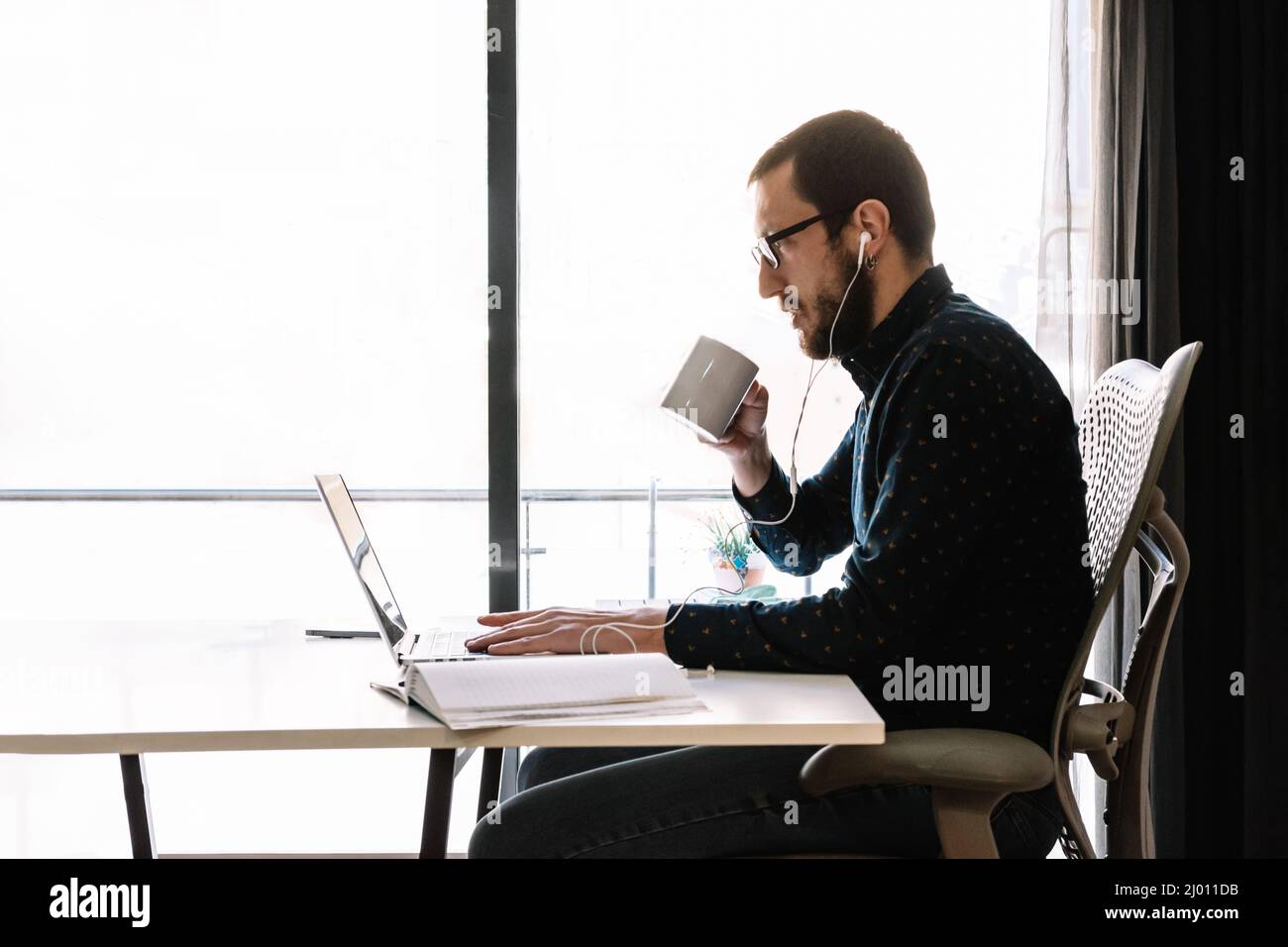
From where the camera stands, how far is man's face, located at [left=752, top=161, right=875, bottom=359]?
1374mm

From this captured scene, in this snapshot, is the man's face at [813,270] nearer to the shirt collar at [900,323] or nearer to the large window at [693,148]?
the shirt collar at [900,323]

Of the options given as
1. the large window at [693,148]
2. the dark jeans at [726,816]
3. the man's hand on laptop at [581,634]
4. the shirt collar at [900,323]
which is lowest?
the dark jeans at [726,816]

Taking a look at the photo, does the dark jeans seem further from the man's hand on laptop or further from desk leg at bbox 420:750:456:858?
the man's hand on laptop

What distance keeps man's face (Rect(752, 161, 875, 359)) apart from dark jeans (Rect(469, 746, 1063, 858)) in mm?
549

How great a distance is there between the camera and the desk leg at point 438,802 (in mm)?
1209

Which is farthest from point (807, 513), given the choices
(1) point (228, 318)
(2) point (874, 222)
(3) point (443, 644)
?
(1) point (228, 318)

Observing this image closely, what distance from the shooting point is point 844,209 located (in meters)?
1.36

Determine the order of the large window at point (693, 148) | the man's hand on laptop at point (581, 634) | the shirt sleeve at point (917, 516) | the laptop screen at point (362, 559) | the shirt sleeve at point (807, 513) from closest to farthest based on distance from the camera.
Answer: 1. the shirt sleeve at point (917, 516)
2. the man's hand on laptop at point (581, 634)
3. the laptop screen at point (362, 559)
4. the shirt sleeve at point (807, 513)
5. the large window at point (693, 148)

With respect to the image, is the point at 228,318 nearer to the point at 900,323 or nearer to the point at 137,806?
the point at 137,806

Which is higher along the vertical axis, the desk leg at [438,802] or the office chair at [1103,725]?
the office chair at [1103,725]

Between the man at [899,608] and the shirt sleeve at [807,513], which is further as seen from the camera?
the shirt sleeve at [807,513]

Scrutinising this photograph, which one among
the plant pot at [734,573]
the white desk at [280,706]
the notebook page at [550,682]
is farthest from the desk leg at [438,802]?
the plant pot at [734,573]

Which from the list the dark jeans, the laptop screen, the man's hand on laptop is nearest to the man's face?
the man's hand on laptop

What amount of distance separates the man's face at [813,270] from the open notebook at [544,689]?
50cm
